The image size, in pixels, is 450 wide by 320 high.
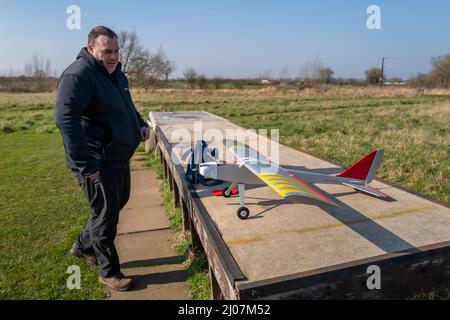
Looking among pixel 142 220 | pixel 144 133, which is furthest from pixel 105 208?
pixel 142 220

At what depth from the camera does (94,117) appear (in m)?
3.22

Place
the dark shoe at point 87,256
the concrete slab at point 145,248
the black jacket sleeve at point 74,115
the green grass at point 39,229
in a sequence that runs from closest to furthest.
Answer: the black jacket sleeve at point 74,115 < the green grass at point 39,229 < the dark shoe at point 87,256 < the concrete slab at point 145,248

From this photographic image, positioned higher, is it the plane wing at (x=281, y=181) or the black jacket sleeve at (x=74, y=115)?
the black jacket sleeve at (x=74, y=115)

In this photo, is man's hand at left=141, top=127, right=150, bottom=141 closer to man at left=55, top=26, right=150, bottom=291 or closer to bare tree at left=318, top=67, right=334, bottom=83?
man at left=55, top=26, right=150, bottom=291

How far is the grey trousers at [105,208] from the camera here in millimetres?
3383

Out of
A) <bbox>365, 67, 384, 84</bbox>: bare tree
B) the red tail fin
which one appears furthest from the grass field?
<bbox>365, 67, 384, 84</bbox>: bare tree

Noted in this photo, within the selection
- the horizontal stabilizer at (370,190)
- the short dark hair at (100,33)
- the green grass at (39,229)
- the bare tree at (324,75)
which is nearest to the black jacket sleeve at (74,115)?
the short dark hair at (100,33)

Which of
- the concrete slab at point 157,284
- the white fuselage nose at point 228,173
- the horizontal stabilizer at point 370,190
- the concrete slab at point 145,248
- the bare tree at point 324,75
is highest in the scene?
the bare tree at point 324,75

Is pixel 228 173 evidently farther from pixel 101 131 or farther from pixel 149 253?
pixel 101 131

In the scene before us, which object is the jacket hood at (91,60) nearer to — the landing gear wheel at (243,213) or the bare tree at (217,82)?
the landing gear wheel at (243,213)

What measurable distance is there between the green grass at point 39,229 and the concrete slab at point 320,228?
168 cm

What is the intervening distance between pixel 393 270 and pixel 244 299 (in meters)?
1.36

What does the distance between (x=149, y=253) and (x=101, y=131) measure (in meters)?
2.05

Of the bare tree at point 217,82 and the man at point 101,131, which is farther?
the bare tree at point 217,82
